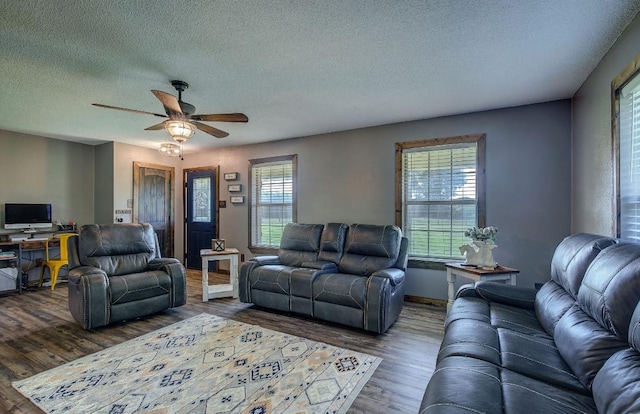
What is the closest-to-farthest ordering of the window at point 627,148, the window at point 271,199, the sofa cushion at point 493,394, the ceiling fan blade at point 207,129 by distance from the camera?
the sofa cushion at point 493,394, the window at point 627,148, the ceiling fan blade at point 207,129, the window at point 271,199

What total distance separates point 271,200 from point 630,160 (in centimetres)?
457

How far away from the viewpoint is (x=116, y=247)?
3.77 m

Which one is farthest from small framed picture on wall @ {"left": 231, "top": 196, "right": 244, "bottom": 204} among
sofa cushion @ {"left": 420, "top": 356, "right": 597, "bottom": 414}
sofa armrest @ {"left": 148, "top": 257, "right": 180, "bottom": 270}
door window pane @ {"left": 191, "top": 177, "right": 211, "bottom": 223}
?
sofa cushion @ {"left": 420, "top": 356, "right": 597, "bottom": 414}

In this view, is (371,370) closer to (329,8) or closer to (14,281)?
(329,8)

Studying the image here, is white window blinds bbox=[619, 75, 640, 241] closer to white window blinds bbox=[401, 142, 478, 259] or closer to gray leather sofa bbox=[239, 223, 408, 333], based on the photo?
white window blinds bbox=[401, 142, 478, 259]

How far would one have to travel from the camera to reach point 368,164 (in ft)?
15.0

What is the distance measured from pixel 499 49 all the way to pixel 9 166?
6.85m

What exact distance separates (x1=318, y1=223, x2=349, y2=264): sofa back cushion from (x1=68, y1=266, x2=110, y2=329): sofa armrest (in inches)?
95.2

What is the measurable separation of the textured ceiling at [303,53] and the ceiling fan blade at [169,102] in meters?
0.32

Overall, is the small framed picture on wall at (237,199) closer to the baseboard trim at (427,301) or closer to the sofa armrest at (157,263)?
the sofa armrest at (157,263)

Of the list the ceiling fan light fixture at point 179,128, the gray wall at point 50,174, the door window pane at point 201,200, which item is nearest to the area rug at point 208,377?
the ceiling fan light fixture at point 179,128

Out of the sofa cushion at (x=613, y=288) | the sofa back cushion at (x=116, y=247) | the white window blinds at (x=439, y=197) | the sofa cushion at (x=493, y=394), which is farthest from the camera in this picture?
the white window blinds at (x=439, y=197)

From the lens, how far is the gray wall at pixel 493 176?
11.3 ft

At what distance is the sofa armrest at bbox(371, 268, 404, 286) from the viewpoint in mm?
3207
